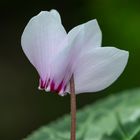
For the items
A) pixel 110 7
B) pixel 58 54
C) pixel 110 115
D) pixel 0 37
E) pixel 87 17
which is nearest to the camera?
pixel 58 54

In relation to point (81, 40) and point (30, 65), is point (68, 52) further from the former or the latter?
point (30, 65)

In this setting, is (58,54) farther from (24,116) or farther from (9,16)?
(9,16)

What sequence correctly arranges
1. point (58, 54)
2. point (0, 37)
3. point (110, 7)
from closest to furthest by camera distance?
point (58, 54)
point (110, 7)
point (0, 37)

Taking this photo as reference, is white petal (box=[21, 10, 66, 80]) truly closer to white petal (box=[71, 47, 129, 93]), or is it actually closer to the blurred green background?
white petal (box=[71, 47, 129, 93])

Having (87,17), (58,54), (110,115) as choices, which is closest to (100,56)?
(58,54)

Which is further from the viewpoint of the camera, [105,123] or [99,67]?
[105,123]

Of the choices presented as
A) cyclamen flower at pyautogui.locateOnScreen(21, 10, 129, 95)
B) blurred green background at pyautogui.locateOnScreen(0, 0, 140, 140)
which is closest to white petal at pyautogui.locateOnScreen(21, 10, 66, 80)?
cyclamen flower at pyautogui.locateOnScreen(21, 10, 129, 95)

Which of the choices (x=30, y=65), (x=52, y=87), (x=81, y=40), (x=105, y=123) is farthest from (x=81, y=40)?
(x=30, y=65)
